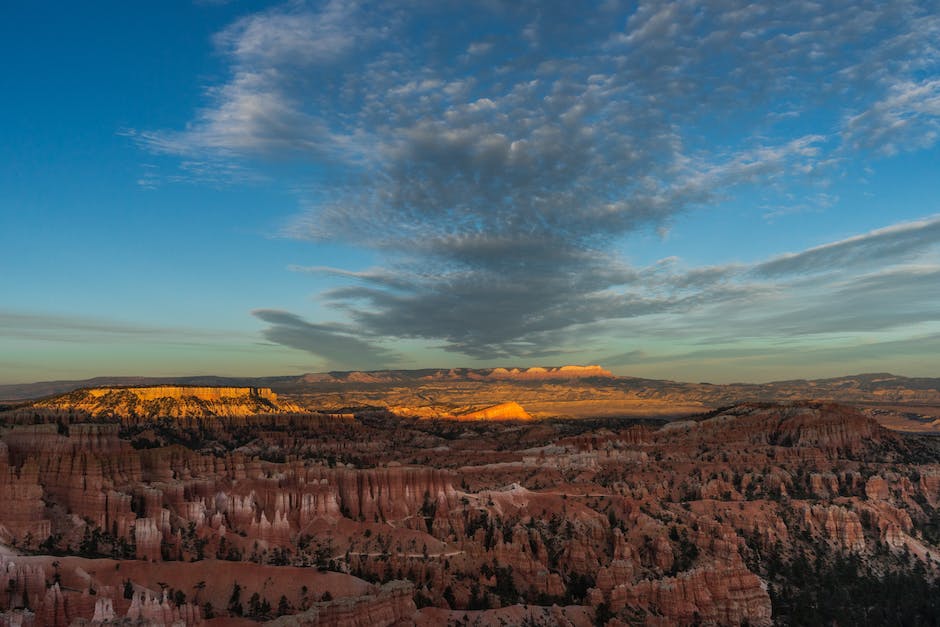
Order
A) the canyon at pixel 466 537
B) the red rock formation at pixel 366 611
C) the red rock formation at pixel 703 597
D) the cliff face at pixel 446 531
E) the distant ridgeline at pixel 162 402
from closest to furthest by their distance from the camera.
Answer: the red rock formation at pixel 366 611
the canyon at pixel 466 537
the cliff face at pixel 446 531
the red rock formation at pixel 703 597
the distant ridgeline at pixel 162 402

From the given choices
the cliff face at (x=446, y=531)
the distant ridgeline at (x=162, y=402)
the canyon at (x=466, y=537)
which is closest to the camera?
the canyon at (x=466, y=537)

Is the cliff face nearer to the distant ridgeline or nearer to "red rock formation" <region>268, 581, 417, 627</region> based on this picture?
"red rock formation" <region>268, 581, 417, 627</region>

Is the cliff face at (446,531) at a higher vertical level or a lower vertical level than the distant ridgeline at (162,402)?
lower

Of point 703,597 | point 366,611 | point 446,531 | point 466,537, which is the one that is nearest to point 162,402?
point 446,531

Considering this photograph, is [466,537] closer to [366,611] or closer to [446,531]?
[446,531]

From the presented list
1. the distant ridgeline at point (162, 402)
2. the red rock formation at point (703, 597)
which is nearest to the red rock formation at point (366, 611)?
the red rock formation at point (703, 597)

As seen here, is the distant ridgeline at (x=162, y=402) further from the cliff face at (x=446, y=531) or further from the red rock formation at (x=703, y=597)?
the red rock formation at (x=703, y=597)

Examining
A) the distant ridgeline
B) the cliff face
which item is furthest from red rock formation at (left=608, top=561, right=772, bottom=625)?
the distant ridgeline
